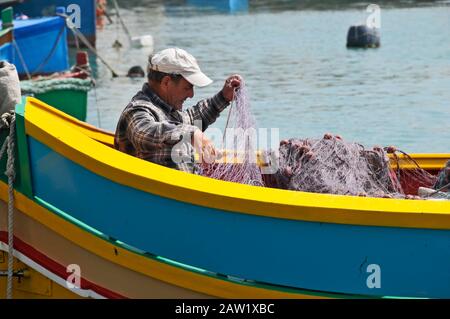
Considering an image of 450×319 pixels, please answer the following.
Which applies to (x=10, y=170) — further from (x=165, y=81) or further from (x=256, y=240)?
(x=256, y=240)

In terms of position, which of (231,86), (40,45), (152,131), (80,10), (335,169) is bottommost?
(80,10)

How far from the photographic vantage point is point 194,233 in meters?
5.64

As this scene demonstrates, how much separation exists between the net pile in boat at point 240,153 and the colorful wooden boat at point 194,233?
754 millimetres

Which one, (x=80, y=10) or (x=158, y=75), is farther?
(x=80, y=10)

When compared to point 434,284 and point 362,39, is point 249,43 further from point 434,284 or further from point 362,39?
point 434,284

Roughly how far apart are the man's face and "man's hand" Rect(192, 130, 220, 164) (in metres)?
0.31

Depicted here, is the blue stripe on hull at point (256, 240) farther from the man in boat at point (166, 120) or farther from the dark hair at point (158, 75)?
the dark hair at point (158, 75)

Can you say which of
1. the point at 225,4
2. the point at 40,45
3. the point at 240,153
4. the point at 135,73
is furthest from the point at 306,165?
the point at 225,4

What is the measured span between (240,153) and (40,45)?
49.0 feet

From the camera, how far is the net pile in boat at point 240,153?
6.38 meters

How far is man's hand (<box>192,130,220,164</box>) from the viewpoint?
5824 mm

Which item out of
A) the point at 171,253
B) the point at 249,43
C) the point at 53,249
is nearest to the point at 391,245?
the point at 171,253

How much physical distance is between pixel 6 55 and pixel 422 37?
18.9 m

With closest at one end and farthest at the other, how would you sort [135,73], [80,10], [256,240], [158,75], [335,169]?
1. [256,240]
2. [158,75]
3. [335,169]
4. [135,73]
5. [80,10]
